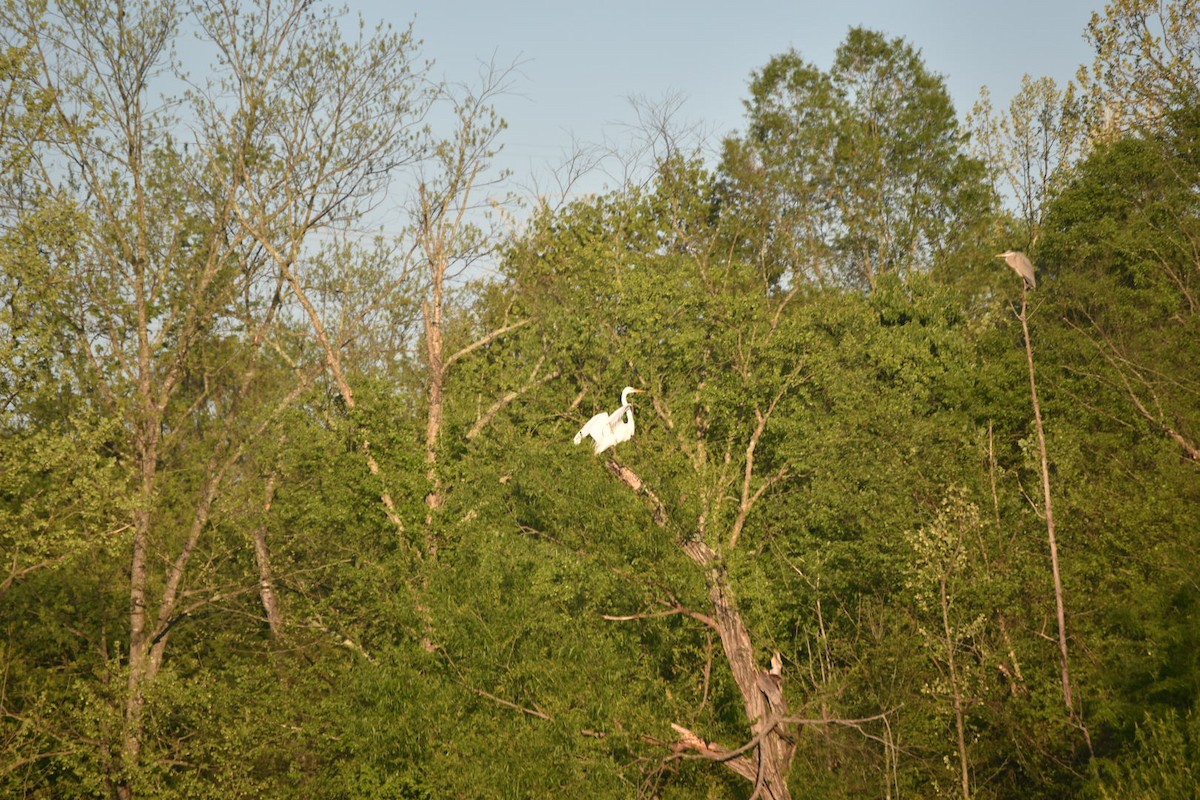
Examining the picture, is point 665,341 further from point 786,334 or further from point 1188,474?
point 1188,474

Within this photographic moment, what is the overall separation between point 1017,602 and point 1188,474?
3851 millimetres

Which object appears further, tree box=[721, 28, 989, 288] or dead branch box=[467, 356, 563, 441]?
tree box=[721, 28, 989, 288]

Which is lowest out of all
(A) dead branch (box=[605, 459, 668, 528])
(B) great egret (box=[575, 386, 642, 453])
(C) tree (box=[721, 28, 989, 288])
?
(A) dead branch (box=[605, 459, 668, 528])

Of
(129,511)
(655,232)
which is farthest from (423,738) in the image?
(655,232)

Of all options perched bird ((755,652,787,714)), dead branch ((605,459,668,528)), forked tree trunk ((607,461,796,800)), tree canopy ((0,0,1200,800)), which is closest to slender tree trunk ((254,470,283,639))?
tree canopy ((0,0,1200,800))

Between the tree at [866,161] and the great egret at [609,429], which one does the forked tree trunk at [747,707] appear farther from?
the tree at [866,161]

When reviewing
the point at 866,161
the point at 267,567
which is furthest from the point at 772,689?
the point at 866,161

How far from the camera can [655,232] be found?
2795 centimetres

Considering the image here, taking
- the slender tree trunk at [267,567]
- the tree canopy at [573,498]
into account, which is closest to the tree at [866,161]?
the tree canopy at [573,498]

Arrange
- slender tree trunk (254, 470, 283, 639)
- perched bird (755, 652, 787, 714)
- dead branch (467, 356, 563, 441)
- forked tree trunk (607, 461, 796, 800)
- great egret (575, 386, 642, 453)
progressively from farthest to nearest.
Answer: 1. dead branch (467, 356, 563, 441)
2. slender tree trunk (254, 470, 283, 639)
3. great egret (575, 386, 642, 453)
4. perched bird (755, 652, 787, 714)
5. forked tree trunk (607, 461, 796, 800)

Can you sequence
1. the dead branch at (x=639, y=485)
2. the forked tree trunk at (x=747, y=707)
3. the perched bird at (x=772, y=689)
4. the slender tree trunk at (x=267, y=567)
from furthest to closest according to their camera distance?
the slender tree trunk at (x=267, y=567)
the dead branch at (x=639, y=485)
the perched bird at (x=772, y=689)
the forked tree trunk at (x=747, y=707)

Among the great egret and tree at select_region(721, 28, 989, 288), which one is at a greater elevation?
tree at select_region(721, 28, 989, 288)

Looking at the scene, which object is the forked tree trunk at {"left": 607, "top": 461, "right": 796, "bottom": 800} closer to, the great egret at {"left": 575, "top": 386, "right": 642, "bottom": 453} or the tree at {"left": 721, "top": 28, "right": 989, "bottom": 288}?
the great egret at {"left": 575, "top": 386, "right": 642, "bottom": 453}

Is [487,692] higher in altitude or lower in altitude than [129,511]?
lower
